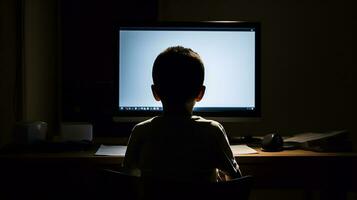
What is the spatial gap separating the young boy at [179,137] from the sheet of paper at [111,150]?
21cm

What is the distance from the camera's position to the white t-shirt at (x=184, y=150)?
47.1 inches

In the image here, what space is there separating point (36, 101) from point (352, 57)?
4.84ft

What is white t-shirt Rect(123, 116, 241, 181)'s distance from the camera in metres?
1.20

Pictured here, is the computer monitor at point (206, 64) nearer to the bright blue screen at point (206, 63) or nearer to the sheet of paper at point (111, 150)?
the bright blue screen at point (206, 63)

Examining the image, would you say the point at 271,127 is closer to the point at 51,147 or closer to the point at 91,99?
the point at 91,99

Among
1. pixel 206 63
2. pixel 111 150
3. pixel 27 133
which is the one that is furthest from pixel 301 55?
pixel 27 133

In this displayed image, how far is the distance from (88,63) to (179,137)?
101cm

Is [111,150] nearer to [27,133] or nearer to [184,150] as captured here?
[27,133]

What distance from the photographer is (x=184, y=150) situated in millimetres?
1198

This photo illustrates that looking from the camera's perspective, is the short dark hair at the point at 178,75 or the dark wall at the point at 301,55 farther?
the dark wall at the point at 301,55

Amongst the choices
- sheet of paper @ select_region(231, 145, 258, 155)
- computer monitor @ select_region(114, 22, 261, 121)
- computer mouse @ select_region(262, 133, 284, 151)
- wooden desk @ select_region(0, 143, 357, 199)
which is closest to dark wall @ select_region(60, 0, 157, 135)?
computer monitor @ select_region(114, 22, 261, 121)

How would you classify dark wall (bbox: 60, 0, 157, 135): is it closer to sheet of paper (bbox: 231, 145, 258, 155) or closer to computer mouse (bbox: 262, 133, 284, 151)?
sheet of paper (bbox: 231, 145, 258, 155)

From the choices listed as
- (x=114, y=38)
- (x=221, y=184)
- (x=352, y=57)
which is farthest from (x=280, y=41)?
(x=221, y=184)

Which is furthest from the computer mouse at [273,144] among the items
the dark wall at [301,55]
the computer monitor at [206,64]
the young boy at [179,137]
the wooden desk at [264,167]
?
the dark wall at [301,55]
